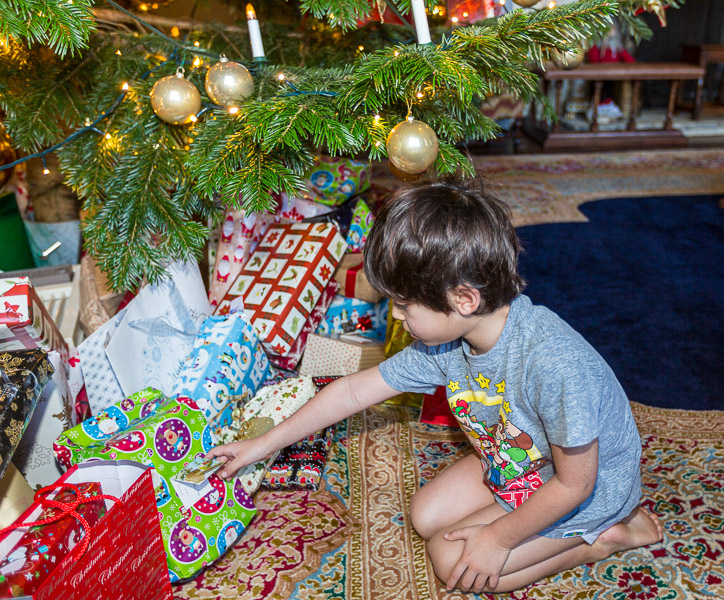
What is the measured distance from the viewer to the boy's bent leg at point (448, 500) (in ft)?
3.48

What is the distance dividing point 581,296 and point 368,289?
753mm

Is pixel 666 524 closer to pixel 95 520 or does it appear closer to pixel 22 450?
pixel 95 520

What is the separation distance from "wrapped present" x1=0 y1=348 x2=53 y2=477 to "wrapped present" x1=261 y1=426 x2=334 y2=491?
17.4 inches

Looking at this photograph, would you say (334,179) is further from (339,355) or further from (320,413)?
(320,413)

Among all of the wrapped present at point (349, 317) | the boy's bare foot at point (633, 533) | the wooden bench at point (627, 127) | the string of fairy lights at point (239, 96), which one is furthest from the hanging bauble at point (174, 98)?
the wooden bench at point (627, 127)

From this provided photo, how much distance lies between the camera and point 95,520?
80 centimetres

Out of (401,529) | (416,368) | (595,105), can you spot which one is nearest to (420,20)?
(416,368)

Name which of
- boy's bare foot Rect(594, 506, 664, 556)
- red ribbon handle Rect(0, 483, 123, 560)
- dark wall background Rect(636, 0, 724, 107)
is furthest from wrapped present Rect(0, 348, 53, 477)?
dark wall background Rect(636, 0, 724, 107)

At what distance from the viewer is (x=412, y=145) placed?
0.89 metres

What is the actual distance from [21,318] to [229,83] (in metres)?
0.53

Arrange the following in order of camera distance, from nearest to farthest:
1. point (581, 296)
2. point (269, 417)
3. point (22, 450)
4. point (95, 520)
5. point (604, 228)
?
point (95, 520)
point (22, 450)
point (269, 417)
point (581, 296)
point (604, 228)

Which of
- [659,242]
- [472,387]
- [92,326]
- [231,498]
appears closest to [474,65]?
[472,387]

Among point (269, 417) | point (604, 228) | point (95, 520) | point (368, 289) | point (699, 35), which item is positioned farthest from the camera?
point (699, 35)

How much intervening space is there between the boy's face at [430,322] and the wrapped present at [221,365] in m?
0.50
